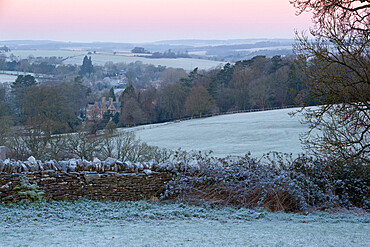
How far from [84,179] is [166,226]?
11.7ft

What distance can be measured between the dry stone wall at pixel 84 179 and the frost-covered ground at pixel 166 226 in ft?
1.61

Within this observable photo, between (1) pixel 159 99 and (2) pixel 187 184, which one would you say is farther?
(1) pixel 159 99

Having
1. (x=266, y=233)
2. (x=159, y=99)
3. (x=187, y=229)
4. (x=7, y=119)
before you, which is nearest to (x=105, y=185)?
(x=187, y=229)

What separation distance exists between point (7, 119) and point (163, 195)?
24452mm

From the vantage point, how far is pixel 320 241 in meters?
5.05

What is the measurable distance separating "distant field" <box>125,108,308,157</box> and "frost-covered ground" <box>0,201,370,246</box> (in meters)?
15.6

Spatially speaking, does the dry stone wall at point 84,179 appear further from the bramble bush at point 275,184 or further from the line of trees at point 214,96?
the line of trees at point 214,96

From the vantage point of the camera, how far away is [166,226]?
5855 millimetres

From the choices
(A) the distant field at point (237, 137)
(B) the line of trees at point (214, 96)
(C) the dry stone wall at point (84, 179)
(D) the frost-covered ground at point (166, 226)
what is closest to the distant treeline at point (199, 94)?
(B) the line of trees at point (214, 96)

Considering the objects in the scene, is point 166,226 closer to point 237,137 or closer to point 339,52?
point 339,52

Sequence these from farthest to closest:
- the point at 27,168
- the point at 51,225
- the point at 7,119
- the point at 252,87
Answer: the point at 252,87 → the point at 7,119 → the point at 27,168 → the point at 51,225

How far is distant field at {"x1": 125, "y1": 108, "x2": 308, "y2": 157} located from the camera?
2475 cm

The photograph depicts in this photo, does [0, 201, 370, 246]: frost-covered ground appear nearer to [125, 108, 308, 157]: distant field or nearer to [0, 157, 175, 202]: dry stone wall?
[0, 157, 175, 202]: dry stone wall

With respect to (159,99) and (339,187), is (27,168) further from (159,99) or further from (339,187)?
(159,99)
